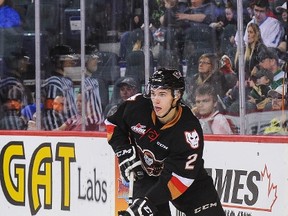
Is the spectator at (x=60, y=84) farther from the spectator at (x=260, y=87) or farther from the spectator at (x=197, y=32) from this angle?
the spectator at (x=260, y=87)

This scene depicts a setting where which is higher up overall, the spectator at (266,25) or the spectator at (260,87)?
the spectator at (266,25)

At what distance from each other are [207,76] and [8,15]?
228 cm

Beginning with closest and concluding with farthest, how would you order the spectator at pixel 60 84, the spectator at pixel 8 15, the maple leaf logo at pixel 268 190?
1. the maple leaf logo at pixel 268 190
2. the spectator at pixel 60 84
3. the spectator at pixel 8 15

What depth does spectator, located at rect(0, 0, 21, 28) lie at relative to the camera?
27.1 feet

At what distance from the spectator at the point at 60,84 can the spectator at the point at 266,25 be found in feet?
Result: 6.01

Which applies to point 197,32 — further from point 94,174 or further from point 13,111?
point 13,111

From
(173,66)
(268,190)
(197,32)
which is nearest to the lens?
(268,190)

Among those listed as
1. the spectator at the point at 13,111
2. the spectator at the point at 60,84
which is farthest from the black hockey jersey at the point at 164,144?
the spectator at the point at 13,111

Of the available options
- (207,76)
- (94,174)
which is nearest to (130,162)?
(94,174)

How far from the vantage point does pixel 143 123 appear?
4711 mm

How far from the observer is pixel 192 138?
178 inches

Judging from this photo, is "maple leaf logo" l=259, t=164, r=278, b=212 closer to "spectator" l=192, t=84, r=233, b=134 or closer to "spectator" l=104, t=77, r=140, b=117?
"spectator" l=192, t=84, r=233, b=134

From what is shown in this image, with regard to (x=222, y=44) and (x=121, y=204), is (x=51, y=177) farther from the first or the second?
(x=222, y=44)

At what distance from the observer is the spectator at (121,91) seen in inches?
294
